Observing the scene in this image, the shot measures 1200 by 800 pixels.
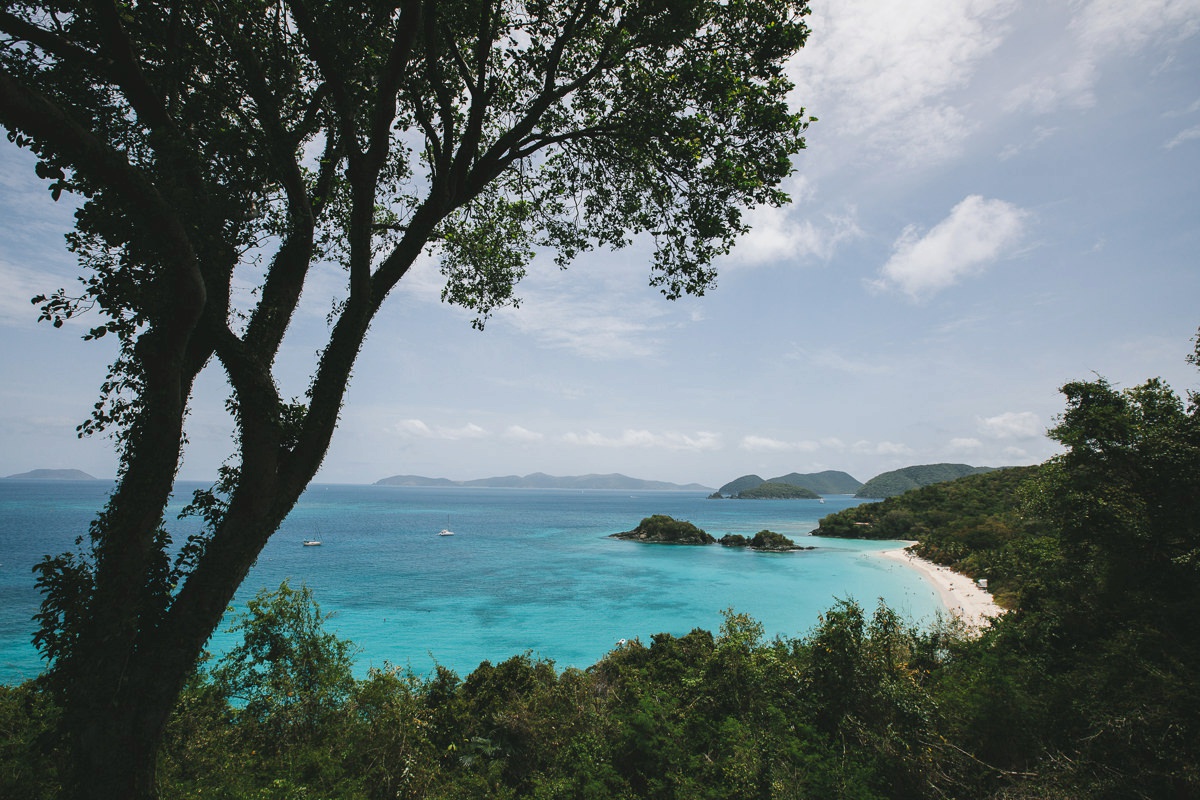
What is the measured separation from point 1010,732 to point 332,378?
12424mm

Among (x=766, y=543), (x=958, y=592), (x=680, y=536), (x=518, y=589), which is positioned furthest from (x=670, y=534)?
(x=958, y=592)

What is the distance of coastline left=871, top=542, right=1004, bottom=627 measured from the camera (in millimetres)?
30375

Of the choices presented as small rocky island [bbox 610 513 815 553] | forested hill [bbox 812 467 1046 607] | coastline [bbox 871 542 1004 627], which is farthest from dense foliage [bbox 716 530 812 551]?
forested hill [bbox 812 467 1046 607]

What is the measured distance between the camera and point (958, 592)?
1474 inches

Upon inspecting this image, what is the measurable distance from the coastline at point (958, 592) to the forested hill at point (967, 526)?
2.98ft

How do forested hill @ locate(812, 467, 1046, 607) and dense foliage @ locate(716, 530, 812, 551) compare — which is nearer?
forested hill @ locate(812, 467, 1046, 607)

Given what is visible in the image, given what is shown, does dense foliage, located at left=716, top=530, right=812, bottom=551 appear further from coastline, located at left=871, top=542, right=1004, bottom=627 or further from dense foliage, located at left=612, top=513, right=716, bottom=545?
coastline, located at left=871, top=542, right=1004, bottom=627

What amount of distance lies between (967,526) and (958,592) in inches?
718

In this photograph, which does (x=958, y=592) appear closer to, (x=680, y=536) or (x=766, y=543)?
(x=766, y=543)

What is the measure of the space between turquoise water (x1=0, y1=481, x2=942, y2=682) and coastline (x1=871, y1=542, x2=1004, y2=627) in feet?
4.26

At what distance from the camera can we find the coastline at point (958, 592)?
30375mm

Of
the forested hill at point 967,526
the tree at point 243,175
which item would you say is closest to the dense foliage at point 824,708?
the tree at point 243,175

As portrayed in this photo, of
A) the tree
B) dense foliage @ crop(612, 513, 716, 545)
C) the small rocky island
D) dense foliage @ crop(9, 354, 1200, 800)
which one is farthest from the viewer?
dense foliage @ crop(612, 513, 716, 545)

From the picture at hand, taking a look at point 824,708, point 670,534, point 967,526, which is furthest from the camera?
point 670,534
